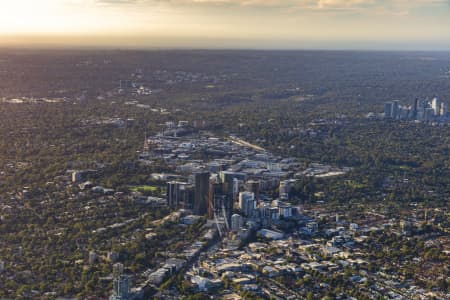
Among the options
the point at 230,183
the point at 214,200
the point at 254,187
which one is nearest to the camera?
the point at 214,200

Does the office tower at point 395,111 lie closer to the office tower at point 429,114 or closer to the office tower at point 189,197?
the office tower at point 429,114

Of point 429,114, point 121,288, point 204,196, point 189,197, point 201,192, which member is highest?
point 201,192

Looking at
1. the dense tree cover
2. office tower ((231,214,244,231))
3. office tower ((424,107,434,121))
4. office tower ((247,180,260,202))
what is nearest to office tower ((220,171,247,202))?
office tower ((247,180,260,202))

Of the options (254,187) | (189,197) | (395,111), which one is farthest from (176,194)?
(395,111)

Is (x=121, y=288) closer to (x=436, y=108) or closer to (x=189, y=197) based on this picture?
(x=189, y=197)

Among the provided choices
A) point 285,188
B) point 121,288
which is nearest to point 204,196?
point 285,188

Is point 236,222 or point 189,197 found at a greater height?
point 189,197

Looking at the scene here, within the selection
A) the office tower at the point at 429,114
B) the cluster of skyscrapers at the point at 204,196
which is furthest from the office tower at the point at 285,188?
the office tower at the point at 429,114

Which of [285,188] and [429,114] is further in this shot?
[429,114]

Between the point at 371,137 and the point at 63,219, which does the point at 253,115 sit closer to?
the point at 371,137

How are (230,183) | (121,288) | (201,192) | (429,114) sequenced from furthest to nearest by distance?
(429,114) → (230,183) → (201,192) → (121,288)

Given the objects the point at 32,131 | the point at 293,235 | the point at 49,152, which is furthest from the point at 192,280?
the point at 32,131
